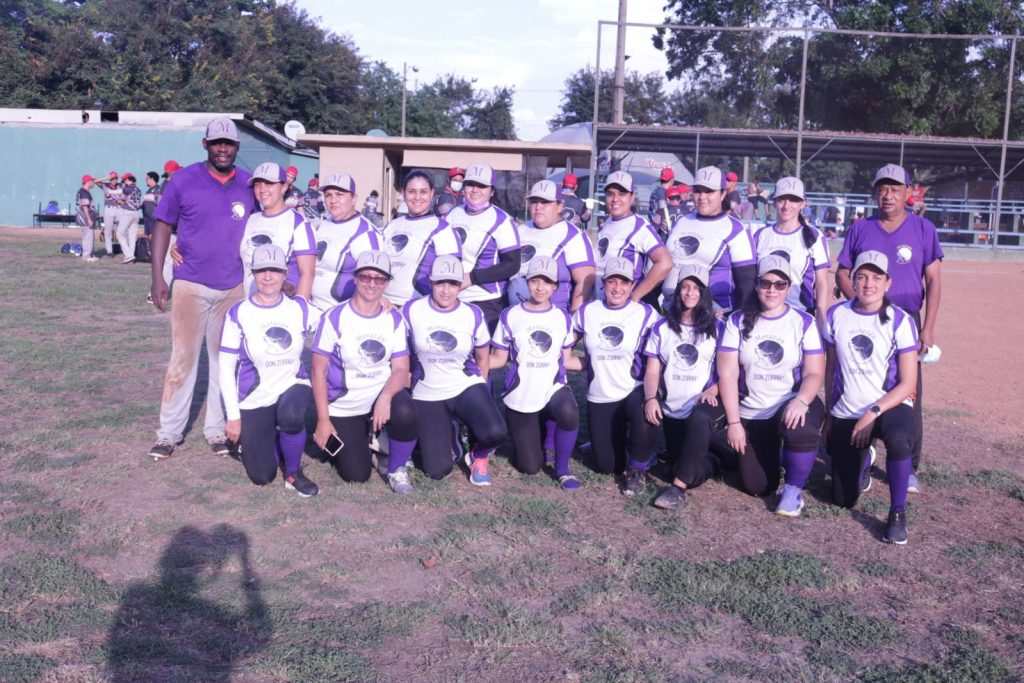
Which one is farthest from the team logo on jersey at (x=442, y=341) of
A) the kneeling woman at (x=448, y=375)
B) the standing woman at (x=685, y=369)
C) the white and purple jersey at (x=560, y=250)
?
the standing woman at (x=685, y=369)

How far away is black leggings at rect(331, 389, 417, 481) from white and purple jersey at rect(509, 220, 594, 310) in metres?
1.34

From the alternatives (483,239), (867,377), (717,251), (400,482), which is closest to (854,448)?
(867,377)

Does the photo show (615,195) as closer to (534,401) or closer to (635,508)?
(534,401)

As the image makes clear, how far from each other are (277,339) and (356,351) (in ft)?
1.48

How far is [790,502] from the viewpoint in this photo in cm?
534

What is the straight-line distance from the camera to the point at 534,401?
5.90m

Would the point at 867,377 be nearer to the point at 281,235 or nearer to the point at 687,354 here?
the point at 687,354

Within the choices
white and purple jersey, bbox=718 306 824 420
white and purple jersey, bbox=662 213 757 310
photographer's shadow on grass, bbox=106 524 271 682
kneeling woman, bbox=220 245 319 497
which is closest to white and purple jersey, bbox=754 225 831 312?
white and purple jersey, bbox=662 213 757 310

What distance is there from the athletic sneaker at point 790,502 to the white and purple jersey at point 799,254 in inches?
55.0

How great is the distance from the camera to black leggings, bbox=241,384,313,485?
5492 millimetres

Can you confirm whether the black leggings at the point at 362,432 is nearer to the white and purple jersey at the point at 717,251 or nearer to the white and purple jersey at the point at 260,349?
the white and purple jersey at the point at 260,349

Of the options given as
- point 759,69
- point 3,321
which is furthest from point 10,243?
point 759,69

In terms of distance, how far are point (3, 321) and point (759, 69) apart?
21.7 m

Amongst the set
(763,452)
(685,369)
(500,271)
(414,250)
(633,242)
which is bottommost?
(763,452)
